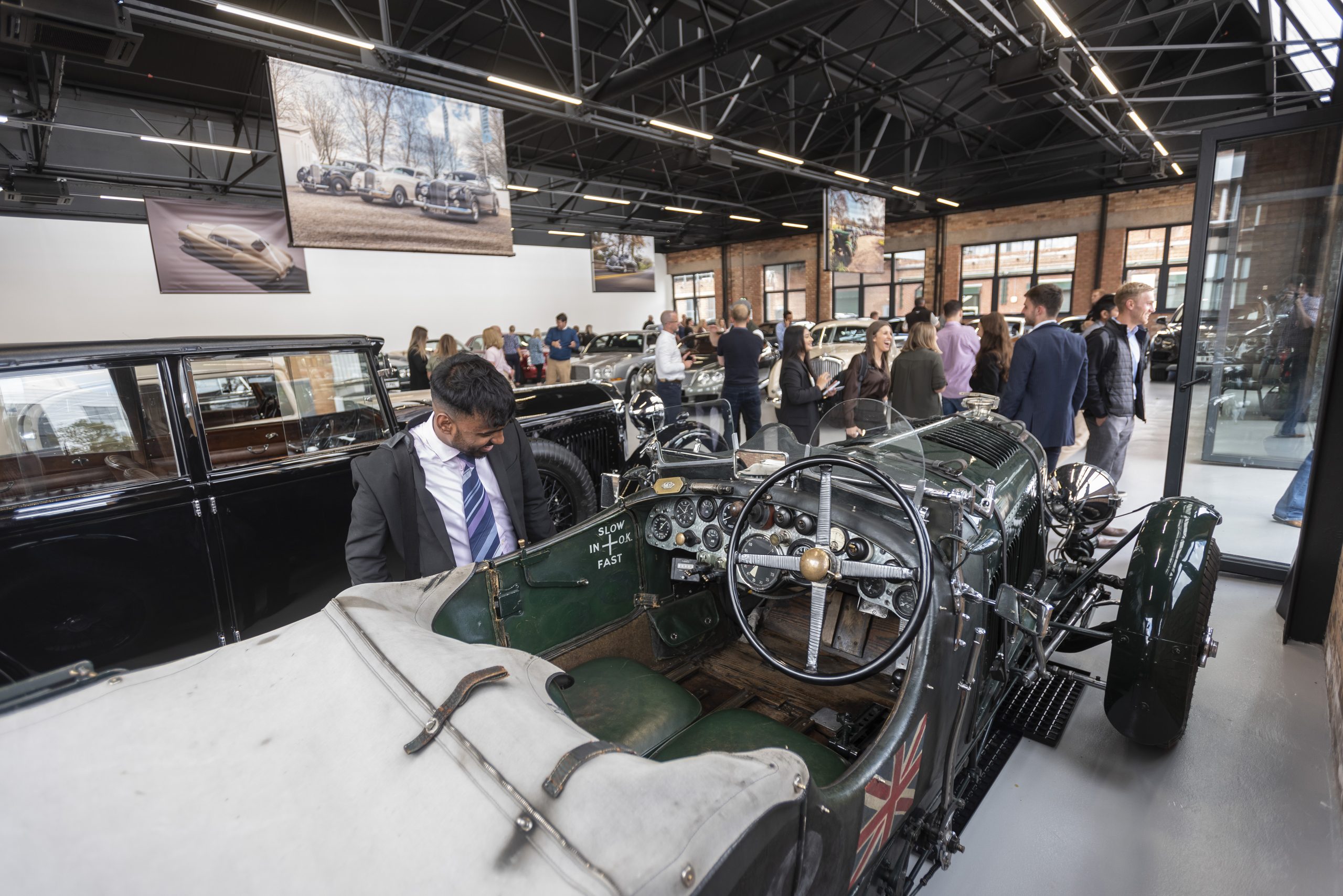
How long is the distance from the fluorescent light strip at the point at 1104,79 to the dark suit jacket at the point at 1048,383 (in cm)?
613

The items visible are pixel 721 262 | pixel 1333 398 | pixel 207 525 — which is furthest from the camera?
pixel 721 262

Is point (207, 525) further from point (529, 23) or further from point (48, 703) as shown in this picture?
point (529, 23)

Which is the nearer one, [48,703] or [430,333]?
[48,703]

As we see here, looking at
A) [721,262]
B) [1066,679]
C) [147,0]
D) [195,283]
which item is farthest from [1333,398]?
[721,262]

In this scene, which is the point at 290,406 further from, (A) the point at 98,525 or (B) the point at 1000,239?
(B) the point at 1000,239

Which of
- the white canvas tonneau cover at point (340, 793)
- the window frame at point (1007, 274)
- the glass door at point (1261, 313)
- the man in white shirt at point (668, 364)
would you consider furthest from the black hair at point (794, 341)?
the window frame at point (1007, 274)

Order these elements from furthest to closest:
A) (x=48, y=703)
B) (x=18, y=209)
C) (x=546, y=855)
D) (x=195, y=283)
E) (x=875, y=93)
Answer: (x=195, y=283)
(x=18, y=209)
(x=875, y=93)
(x=48, y=703)
(x=546, y=855)

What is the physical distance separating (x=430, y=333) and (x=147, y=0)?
10807 millimetres

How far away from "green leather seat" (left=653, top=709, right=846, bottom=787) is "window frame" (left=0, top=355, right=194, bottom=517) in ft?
8.51

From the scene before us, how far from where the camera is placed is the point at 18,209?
11445mm

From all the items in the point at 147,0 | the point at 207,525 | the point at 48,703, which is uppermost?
the point at 147,0

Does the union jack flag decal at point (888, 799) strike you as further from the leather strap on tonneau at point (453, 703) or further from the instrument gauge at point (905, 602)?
the leather strap on tonneau at point (453, 703)

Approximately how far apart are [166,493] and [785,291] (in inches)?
896

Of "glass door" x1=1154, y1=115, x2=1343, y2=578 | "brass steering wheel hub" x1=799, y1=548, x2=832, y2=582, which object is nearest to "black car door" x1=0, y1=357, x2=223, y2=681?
"brass steering wheel hub" x1=799, y1=548, x2=832, y2=582
